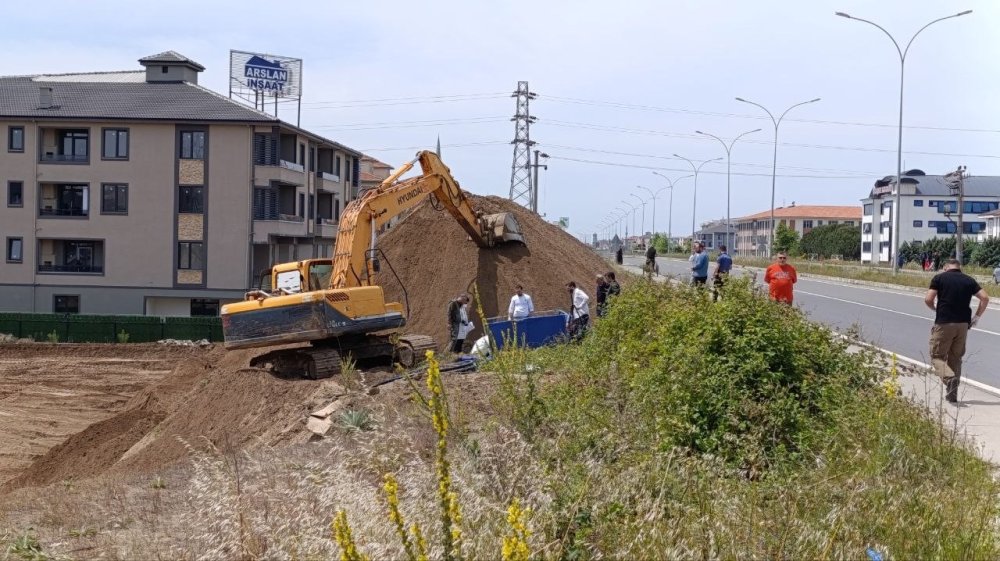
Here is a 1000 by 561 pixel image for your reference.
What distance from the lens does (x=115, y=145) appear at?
4894 centimetres

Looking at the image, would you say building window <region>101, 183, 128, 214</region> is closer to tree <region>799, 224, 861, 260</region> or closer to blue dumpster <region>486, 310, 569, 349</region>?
blue dumpster <region>486, 310, 569, 349</region>

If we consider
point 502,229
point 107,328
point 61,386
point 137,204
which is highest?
point 137,204

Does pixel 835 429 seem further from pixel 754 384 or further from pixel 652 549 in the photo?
pixel 652 549

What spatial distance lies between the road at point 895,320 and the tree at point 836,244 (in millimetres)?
75396

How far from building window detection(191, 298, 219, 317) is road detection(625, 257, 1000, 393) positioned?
25669 mm

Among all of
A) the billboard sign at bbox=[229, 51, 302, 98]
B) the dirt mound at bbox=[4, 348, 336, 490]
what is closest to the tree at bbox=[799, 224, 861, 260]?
the billboard sign at bbox=[229, 51, 302, 98]

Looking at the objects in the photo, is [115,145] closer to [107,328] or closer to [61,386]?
[107,328]

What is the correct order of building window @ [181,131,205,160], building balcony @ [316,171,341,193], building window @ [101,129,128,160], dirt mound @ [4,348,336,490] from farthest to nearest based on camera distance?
building balcony @ [316,171,341,193] < building window @ [101,129,128,160] < building window @ [181,131,205,160] < dirt mound @ [4,348,336,490]

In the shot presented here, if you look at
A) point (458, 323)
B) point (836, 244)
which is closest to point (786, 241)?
point (836, 244)

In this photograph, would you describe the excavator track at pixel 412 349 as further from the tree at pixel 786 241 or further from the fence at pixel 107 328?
the tree at pixel 786 241

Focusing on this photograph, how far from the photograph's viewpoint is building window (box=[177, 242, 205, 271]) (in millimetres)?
48062

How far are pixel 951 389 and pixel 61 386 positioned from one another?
23.3m

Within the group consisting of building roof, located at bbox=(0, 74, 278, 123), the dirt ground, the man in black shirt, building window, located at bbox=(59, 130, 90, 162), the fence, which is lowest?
the dirt ground

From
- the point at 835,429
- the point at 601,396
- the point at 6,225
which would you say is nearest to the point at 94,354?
the point at 6,225
